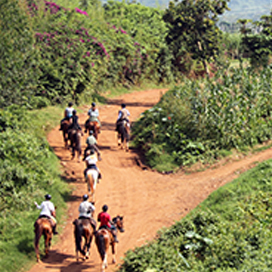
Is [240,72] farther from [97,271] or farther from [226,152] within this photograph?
[97,271]

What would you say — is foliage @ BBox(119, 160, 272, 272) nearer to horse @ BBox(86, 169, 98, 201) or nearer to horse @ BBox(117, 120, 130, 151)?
horse @ BBox(86, 169, 98, 201)

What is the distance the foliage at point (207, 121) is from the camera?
66.6 feet

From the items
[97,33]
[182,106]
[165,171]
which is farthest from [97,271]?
[97,33]

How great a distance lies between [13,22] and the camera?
19.2 meters

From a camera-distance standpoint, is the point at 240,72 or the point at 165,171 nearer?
the point at 165,171

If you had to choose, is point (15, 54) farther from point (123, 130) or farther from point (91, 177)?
point (91, 177)

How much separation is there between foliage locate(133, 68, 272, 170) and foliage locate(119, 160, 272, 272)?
14.8ft

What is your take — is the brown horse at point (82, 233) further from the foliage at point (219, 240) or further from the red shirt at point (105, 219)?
the foliage at point (219, 240)

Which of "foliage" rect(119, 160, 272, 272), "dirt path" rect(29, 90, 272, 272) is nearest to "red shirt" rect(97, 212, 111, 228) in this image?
"foliage" rect(119, 160, 272, 272)

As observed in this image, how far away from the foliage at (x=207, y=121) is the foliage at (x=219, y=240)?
14.8 ft

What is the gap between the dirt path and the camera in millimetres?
13344

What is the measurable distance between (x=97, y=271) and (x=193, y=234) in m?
3.22

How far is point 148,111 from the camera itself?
899 inches

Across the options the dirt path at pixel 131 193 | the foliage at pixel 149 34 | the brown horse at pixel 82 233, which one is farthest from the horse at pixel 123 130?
the foliage at pixel 149 34
